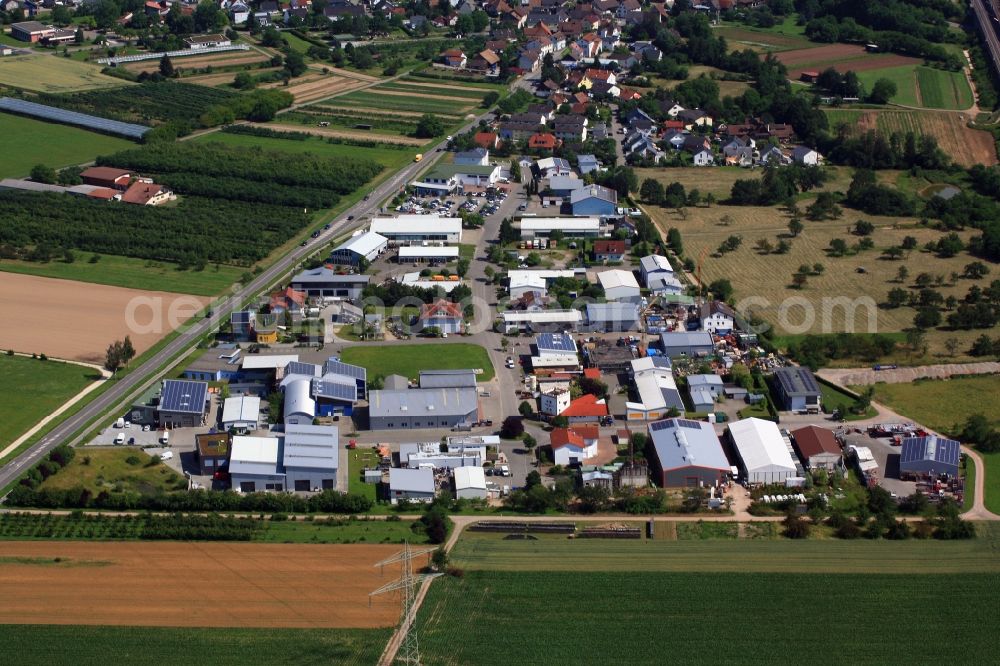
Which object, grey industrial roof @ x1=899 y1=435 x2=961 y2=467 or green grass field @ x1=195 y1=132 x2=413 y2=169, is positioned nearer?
grey industrial roof @ x1=899 y1=435 x2=961 y2=467

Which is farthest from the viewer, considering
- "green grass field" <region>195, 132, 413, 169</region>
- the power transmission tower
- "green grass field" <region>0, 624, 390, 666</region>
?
"green grass field" <region>195, 132, 413, 169</region>

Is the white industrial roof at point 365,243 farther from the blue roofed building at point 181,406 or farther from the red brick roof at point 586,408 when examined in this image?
the red brick roof at point 586,408

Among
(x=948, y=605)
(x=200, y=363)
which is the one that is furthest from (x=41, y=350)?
(x=948, y=605)

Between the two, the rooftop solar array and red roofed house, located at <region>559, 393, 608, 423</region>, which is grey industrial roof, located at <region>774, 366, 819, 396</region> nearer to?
red roofed house, located at <region>559, 393, 608, 423</region>

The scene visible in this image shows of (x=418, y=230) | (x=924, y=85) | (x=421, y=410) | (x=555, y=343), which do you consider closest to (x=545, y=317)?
(x=555, y=343)

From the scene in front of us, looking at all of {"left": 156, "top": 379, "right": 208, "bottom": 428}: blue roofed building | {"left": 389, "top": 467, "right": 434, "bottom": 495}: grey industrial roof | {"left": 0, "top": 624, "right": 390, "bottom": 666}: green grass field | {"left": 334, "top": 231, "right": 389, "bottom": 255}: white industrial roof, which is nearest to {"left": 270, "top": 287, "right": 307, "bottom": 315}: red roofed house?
{"left": 334, "top": 231, "right": 389, "bottom": 255}: white industrial roof

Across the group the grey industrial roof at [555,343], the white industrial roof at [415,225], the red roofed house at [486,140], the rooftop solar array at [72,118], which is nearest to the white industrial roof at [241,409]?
the grey industrial roof at [555,343]
